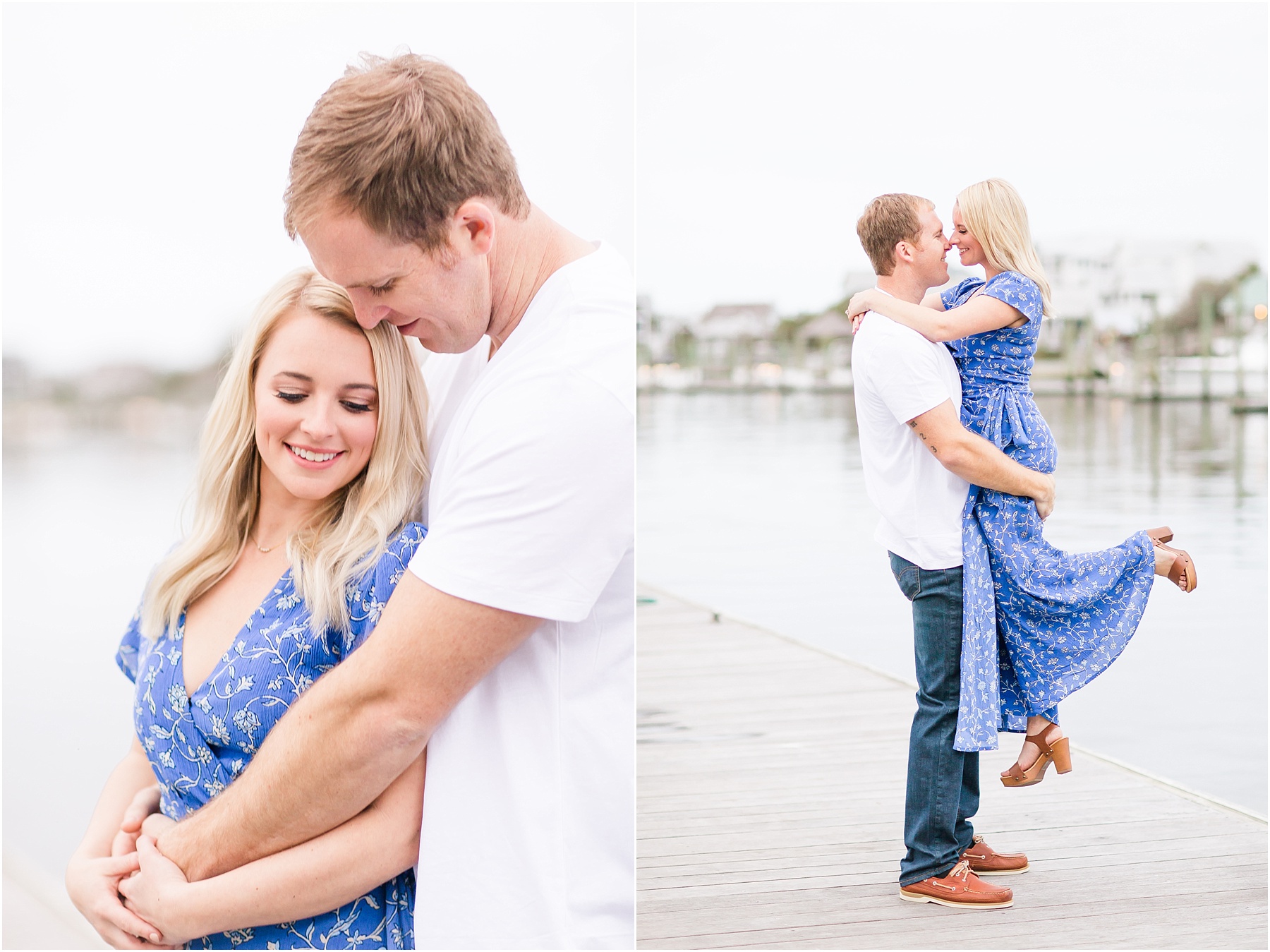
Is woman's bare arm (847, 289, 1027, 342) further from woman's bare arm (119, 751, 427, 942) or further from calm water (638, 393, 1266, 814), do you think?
calm water (638, 393, 1266, 814)

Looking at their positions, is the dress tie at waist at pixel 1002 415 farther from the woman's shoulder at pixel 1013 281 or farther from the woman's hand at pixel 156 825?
the woman's hand at pixel 156 825

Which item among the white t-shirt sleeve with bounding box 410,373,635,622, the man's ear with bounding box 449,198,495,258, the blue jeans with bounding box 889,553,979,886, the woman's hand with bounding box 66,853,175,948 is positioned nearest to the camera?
the white t-shirt sleeve with bounding box 410,373,635,622

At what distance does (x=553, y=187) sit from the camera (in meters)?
2.56

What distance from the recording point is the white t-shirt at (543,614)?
139cm

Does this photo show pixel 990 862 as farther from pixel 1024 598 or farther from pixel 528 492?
pixel 528 492

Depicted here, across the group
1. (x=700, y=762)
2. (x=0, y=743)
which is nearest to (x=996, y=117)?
(x=700, y=762)

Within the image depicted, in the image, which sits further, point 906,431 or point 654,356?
point 654,356

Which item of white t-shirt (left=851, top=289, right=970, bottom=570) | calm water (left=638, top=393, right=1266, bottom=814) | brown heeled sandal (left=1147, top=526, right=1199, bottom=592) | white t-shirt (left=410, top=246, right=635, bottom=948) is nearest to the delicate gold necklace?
white t-shirt (left=410, top=246, right=635, bottom=948)

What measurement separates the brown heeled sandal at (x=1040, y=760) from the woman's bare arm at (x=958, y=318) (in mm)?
813

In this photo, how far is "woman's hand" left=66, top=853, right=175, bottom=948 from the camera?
1.58 meters

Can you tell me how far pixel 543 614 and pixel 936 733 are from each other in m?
1.25

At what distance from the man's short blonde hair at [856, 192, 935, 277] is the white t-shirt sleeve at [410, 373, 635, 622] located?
1153 millimetres

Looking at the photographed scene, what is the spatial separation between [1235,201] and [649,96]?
48.6 ft

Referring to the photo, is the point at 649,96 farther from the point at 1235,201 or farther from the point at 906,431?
the point at 1235,201
